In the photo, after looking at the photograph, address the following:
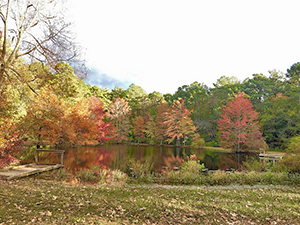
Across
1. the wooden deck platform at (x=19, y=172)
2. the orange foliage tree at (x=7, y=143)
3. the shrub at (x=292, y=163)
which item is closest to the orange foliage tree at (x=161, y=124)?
the shrub at (x=292, y=163)

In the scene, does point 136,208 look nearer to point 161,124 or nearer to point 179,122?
point 179,122

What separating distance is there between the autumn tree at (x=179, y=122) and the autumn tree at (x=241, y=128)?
21.1ft

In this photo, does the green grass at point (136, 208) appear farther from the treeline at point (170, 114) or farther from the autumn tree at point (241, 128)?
the autumn tree at point (241, 128)

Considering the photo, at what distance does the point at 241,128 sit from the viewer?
27125mm

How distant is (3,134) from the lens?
31.2 ft

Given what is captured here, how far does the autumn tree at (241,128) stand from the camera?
2619cm

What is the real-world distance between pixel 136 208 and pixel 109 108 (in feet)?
115

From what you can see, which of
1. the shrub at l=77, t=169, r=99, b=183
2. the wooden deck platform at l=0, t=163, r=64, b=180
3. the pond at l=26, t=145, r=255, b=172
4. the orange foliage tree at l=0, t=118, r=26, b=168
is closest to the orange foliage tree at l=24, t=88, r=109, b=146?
the orange foliage tree at l=0, t=118, r=26, b=168

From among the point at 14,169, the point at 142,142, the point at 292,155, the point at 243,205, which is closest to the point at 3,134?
the point at 14,169

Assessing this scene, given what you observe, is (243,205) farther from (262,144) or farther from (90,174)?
(262,144)

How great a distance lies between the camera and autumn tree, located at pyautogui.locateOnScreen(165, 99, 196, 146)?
33.3 m

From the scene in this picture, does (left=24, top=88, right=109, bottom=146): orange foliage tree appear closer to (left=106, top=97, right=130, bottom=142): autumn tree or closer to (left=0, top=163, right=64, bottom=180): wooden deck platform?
(left=0, top=163, right=64, bottom=180): wooden deck platform

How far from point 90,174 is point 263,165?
455 inches

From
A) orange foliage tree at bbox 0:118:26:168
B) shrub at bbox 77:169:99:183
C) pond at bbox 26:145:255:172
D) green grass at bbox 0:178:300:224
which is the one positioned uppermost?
orange foliage tree at bbox 0:118:26:168
